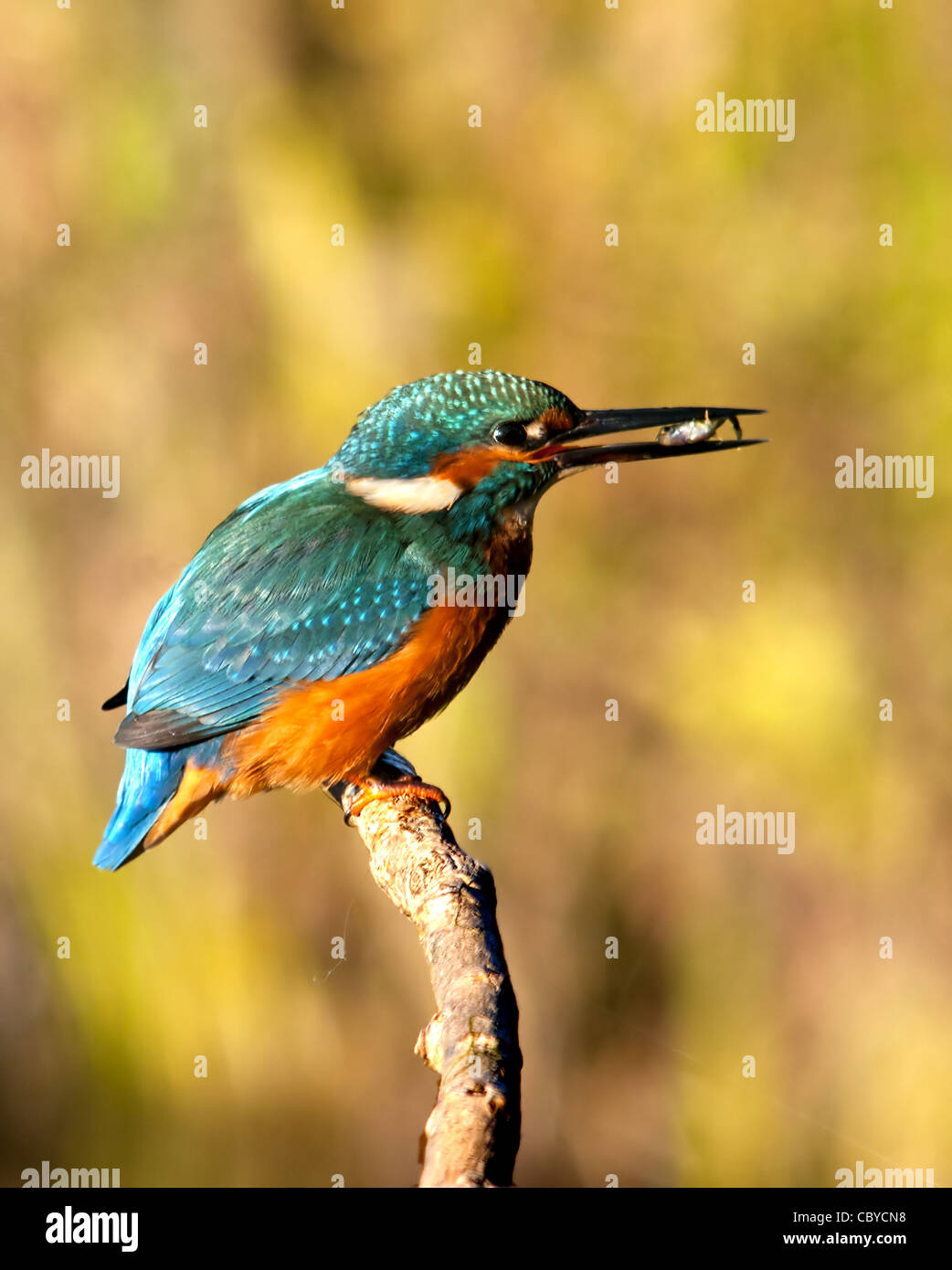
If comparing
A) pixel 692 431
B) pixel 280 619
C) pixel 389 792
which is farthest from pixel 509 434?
pixel 389 792

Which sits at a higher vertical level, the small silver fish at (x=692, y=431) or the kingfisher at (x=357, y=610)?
the small silver fish at (x=692, y=431)

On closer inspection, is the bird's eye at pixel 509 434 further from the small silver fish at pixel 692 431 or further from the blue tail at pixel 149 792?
the blue tail at pixel 149 792

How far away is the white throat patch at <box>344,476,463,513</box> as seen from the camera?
128 inches

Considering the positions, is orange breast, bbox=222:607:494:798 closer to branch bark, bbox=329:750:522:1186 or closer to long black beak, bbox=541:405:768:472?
branch bark, bbox=329:750:522:1186

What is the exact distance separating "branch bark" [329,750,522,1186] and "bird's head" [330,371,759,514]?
758mm

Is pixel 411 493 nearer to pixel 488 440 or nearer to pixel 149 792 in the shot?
pixel 488 440

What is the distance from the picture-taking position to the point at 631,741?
4387mm

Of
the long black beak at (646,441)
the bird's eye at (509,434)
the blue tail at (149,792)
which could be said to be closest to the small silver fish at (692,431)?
the long black beak at (646,441)

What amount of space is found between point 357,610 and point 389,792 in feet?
1.45

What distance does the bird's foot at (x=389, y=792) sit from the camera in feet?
10.7

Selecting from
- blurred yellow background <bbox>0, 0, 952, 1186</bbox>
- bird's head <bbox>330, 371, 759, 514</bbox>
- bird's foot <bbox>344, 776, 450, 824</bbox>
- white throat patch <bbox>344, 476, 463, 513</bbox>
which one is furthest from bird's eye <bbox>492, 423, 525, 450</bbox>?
blurred yellow background <bbox>0, 0, 952, 1186</bbox>

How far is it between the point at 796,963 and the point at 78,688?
2485 millimetres

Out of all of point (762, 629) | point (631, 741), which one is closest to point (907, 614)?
point (762, 629)

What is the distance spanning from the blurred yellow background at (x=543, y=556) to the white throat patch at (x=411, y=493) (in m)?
1.10
